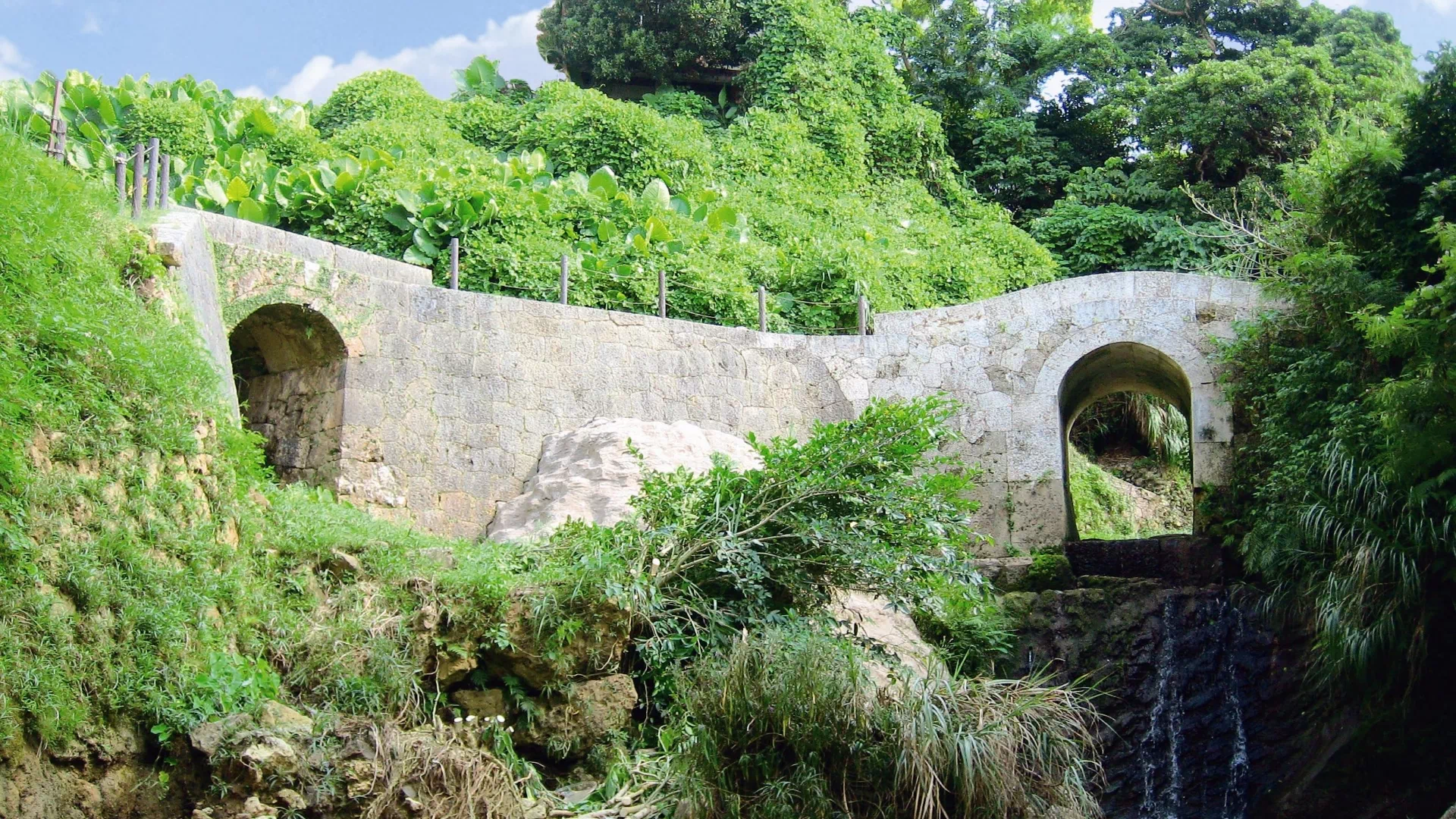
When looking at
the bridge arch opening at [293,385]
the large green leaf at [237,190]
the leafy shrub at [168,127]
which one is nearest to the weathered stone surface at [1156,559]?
the bridge arch opening at [293,385]

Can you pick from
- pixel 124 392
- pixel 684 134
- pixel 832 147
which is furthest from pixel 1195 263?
pixel 124 392

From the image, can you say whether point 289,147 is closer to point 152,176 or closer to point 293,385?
point 293,385

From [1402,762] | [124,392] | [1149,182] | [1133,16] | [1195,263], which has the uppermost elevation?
[1133,16]

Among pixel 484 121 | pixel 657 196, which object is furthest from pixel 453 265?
pixel 484 121

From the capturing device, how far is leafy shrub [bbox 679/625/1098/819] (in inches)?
269

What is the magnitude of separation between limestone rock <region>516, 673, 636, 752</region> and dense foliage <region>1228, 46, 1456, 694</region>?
15.4ft

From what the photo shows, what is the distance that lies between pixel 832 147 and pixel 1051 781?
48.5ft

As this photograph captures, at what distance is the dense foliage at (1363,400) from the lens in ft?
28.9

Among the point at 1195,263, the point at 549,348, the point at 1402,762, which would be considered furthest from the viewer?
the point at 1195,263

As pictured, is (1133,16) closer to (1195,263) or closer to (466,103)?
(1195,263)

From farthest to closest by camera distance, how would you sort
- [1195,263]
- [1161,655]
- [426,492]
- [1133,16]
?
[1133,16] < [1195,263] < [426,492] < [1161,655]

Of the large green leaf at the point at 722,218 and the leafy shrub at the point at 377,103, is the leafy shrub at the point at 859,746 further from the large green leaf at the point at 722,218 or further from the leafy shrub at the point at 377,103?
the leafy shrub at the point at 377,103

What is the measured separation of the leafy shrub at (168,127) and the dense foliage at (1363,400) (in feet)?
38.6

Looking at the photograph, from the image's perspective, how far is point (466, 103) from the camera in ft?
66.0
